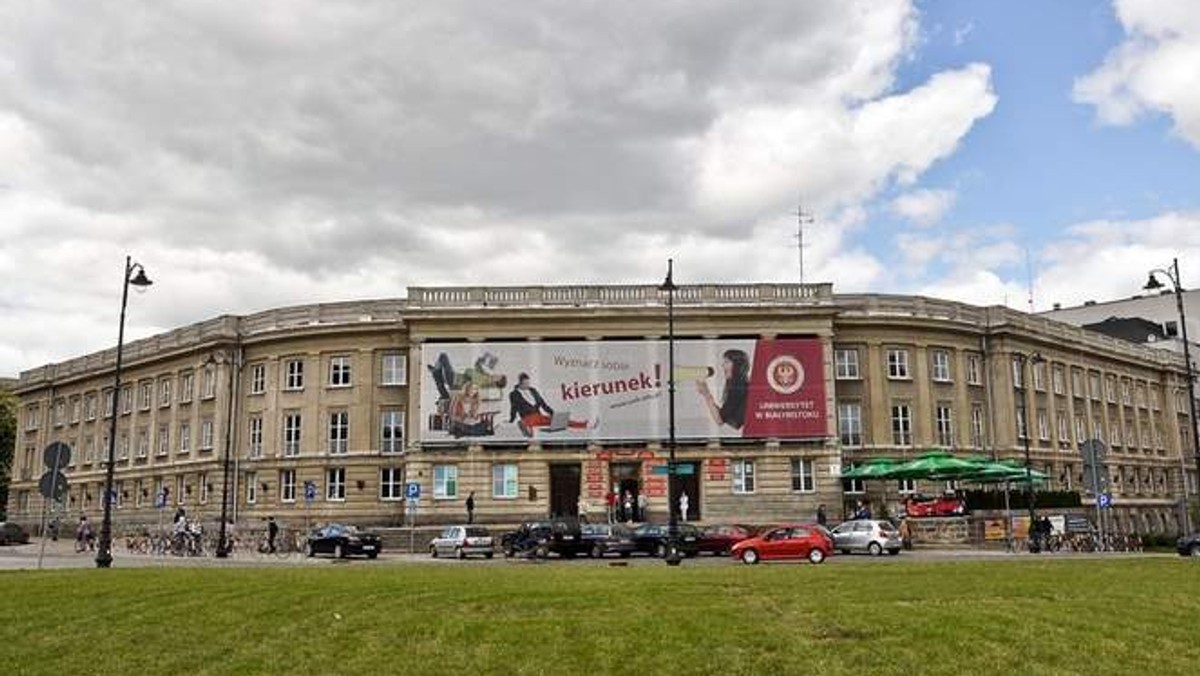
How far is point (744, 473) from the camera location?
55906 mm

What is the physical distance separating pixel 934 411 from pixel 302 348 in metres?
35.4

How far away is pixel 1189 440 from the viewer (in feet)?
279

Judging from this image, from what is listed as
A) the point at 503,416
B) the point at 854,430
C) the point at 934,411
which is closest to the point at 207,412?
the point at 503,416

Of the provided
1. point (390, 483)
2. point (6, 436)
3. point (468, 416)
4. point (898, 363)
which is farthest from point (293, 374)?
point (6, 436)

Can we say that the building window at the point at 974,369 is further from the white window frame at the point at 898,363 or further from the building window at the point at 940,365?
the white window frame at the point at 898,363

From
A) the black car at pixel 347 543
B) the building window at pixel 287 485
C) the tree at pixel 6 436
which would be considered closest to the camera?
the black car at pixel 347 543

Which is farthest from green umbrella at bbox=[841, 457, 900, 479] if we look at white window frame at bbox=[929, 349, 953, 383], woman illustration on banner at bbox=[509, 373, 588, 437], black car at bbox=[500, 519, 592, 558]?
black car at bbox=[500, 519, 592, 558]

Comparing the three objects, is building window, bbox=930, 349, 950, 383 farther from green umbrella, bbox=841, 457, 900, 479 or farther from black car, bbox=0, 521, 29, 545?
black car, bbox=0, 521, 29, 545

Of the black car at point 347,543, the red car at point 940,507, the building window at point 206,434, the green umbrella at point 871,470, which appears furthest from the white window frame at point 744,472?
the building window at point 206,434

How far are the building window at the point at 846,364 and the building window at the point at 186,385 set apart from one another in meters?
38.5

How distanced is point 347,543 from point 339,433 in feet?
65.2

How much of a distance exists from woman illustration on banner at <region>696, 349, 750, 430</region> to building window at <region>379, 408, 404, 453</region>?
54.2 ft

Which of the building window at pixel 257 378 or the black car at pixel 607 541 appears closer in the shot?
the black car at pixel 607 541

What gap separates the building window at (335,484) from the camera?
5988 centimetres
